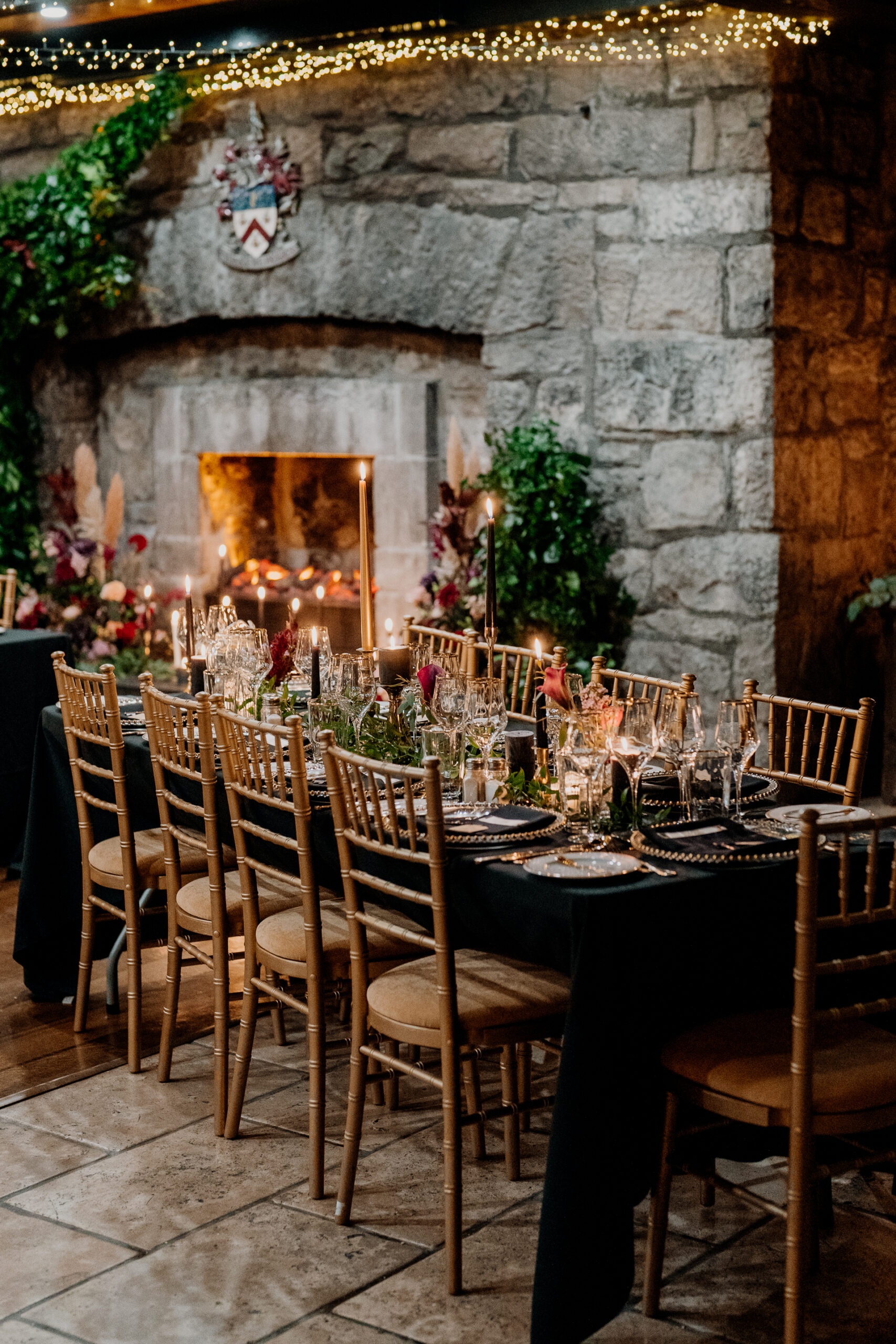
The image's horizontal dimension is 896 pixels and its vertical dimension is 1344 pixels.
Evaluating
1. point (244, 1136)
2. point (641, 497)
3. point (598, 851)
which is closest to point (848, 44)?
point (641, 497)

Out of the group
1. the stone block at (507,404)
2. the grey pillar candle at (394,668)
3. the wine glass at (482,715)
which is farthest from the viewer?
the stone block at (507,404)

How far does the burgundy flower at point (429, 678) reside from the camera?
3.28m

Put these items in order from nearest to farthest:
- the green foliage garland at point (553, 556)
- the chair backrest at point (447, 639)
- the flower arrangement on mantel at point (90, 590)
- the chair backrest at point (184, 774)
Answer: the chair backrest at point (184, 774)
the chair backrest at point (447, 639)
the green foliage garland at point (553, 556)
the flower arrangement on mantel at point (90, 590)

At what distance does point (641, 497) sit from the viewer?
18.1ft

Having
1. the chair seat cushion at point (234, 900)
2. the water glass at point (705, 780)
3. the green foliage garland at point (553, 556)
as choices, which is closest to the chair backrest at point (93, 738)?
the chair seat cushion at point (234, 900)

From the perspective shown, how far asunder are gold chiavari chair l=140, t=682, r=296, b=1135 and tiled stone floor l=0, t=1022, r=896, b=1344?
0.22 meters

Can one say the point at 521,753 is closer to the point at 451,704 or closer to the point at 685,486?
the point at 451,704

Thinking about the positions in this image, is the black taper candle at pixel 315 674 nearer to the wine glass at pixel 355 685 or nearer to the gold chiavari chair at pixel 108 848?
the wine glass at pixel 355 685

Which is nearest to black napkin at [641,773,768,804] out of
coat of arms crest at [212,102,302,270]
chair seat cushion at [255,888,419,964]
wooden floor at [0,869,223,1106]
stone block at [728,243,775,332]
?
chair seat cushion at [255,888,419,964]

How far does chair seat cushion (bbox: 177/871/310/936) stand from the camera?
3.40 metres

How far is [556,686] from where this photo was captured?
9.86 feet

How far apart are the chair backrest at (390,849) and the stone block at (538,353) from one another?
306cm

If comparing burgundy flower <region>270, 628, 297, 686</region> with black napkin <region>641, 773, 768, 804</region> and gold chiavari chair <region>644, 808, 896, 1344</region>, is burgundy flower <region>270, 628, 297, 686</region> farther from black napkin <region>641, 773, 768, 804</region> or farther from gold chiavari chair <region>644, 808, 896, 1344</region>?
gold chiavari chair <region>644, 808, 896, 1344</region>

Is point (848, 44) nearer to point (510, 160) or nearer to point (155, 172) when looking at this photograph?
point (510, 160)
